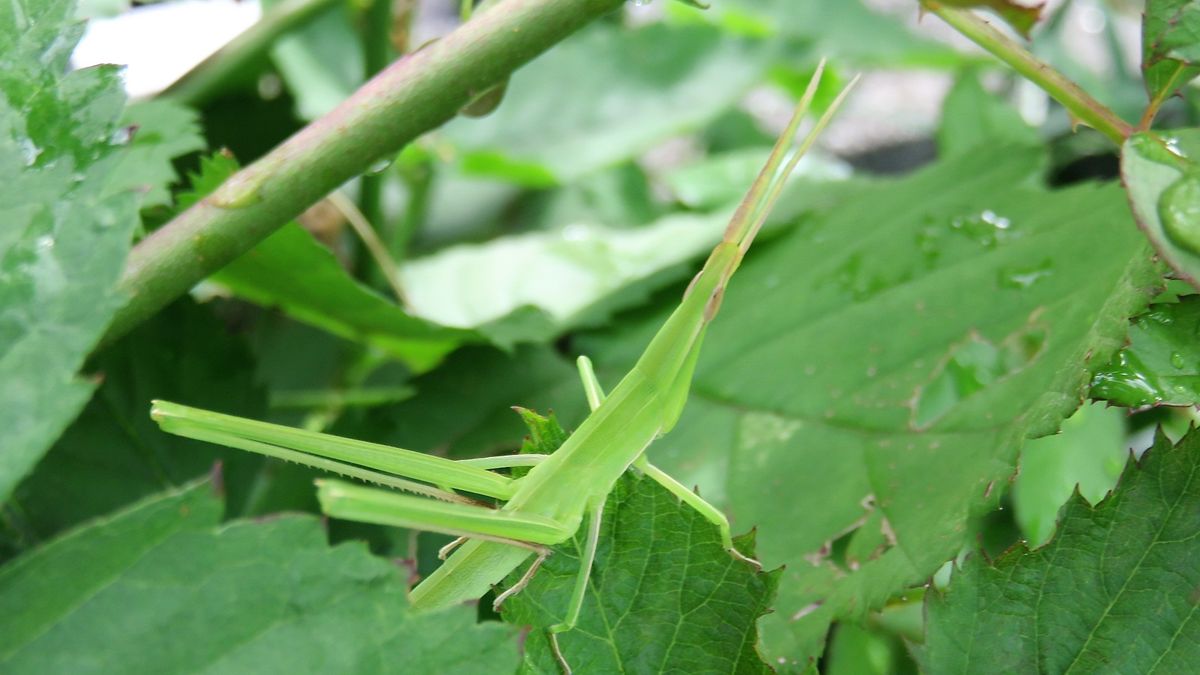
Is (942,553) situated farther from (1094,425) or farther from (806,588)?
(1094,425)

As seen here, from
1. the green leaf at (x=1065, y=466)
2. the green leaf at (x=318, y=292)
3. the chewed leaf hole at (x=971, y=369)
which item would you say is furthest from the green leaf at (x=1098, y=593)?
the green leaf at (x=318, y=292)

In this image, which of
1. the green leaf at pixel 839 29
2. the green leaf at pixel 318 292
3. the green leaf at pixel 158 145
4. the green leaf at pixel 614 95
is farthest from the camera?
the green leaf at pixel 839 29

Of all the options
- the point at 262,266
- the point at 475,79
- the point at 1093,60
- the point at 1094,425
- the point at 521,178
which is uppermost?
the point at 475,79

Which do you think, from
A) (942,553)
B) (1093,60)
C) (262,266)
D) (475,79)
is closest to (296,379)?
(262,266)

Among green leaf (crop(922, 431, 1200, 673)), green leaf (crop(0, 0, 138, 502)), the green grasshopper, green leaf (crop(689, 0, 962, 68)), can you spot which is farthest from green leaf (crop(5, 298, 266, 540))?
green leaf (crop(689, 0, 962, 68))

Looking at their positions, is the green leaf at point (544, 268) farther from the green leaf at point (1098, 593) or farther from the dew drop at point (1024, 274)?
the green leaf at point (1098, 593)

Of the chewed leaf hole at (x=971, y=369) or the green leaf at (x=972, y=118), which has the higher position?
the chewed leaf hole at (x=971, y=369)

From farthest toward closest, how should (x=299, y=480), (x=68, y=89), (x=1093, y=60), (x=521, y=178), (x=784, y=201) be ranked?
1. (x=1093, y=60)
2. (x=521, y=178)
3. (x=784, y=201)
4. (x=299, y=480)
5. (x=68, y=89)
